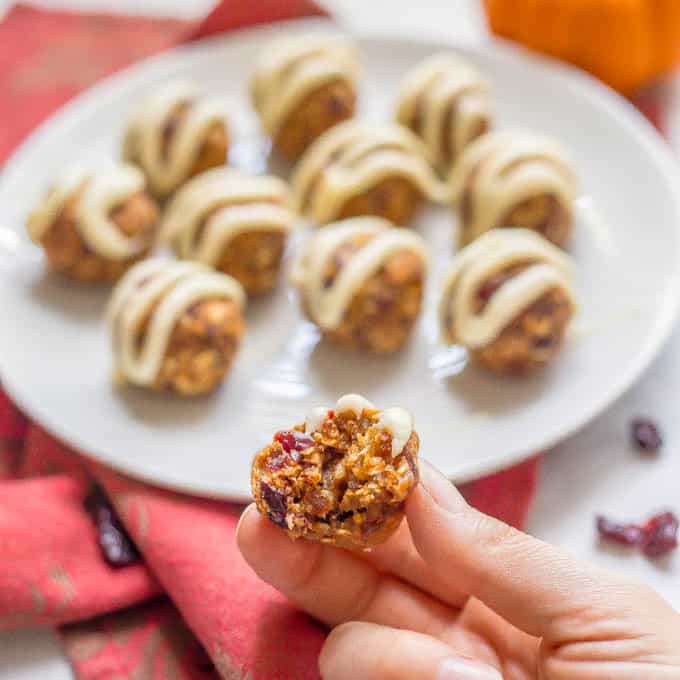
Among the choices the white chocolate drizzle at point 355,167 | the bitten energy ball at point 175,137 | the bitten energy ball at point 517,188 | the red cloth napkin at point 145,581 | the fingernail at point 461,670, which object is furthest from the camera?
the bitten energy ball at point 175,137

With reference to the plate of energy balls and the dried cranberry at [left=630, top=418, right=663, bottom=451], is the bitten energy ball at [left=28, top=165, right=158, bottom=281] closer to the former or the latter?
the plate of energy balls

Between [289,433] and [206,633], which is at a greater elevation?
[289,433]

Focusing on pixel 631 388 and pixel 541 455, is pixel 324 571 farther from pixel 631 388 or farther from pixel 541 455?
pixel 631 388

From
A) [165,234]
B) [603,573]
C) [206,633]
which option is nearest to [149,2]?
[165,234]

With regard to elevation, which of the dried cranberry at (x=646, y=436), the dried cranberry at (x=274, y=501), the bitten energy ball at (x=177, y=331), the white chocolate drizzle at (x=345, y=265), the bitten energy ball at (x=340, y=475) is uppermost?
the bitten energy ball at (x=340, y=475)

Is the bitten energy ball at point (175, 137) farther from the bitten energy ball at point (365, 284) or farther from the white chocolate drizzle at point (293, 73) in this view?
the bitten energy ball at point (365, 284)

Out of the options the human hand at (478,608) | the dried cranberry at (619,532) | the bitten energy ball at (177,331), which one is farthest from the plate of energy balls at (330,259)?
the human hand at (478,608)
